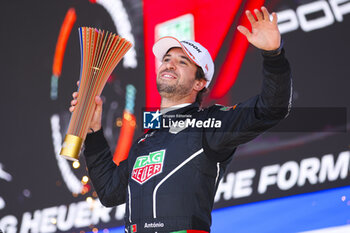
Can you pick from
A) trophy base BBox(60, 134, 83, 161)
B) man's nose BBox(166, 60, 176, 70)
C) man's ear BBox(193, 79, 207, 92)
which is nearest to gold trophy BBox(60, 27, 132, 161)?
trophy base BBox(60, 134, 83, 161)

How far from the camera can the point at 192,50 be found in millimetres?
2355

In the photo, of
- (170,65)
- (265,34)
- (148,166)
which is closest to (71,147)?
(148,166)

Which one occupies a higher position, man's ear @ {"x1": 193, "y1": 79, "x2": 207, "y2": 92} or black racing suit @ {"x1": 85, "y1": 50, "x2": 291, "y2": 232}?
man's ear @ {"x1": 193, "y1": 79, "x2": 207, "y2": 92}

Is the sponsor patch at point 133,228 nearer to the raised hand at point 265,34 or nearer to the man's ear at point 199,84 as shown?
the man's ear at point 199,84

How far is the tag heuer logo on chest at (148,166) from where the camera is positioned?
205 cm

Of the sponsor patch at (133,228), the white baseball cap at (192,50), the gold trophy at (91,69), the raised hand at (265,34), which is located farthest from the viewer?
the white baseball cap at (192,50)

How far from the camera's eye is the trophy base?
6.63 feet

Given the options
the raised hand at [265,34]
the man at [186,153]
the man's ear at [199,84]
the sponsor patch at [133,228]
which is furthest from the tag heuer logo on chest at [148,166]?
the raised hand at [265,34]

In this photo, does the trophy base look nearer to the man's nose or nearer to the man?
the man

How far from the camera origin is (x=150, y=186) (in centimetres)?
201

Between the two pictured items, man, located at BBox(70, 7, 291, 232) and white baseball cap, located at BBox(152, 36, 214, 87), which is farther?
white baseball cap, located at BBox(152, 36, 214, 87)

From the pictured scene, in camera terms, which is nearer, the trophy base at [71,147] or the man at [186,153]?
the man at [186,153]

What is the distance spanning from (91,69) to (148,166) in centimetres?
45

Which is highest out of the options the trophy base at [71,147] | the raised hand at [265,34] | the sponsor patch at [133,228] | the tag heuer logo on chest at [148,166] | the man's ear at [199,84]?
the raised hand at [265,34]
